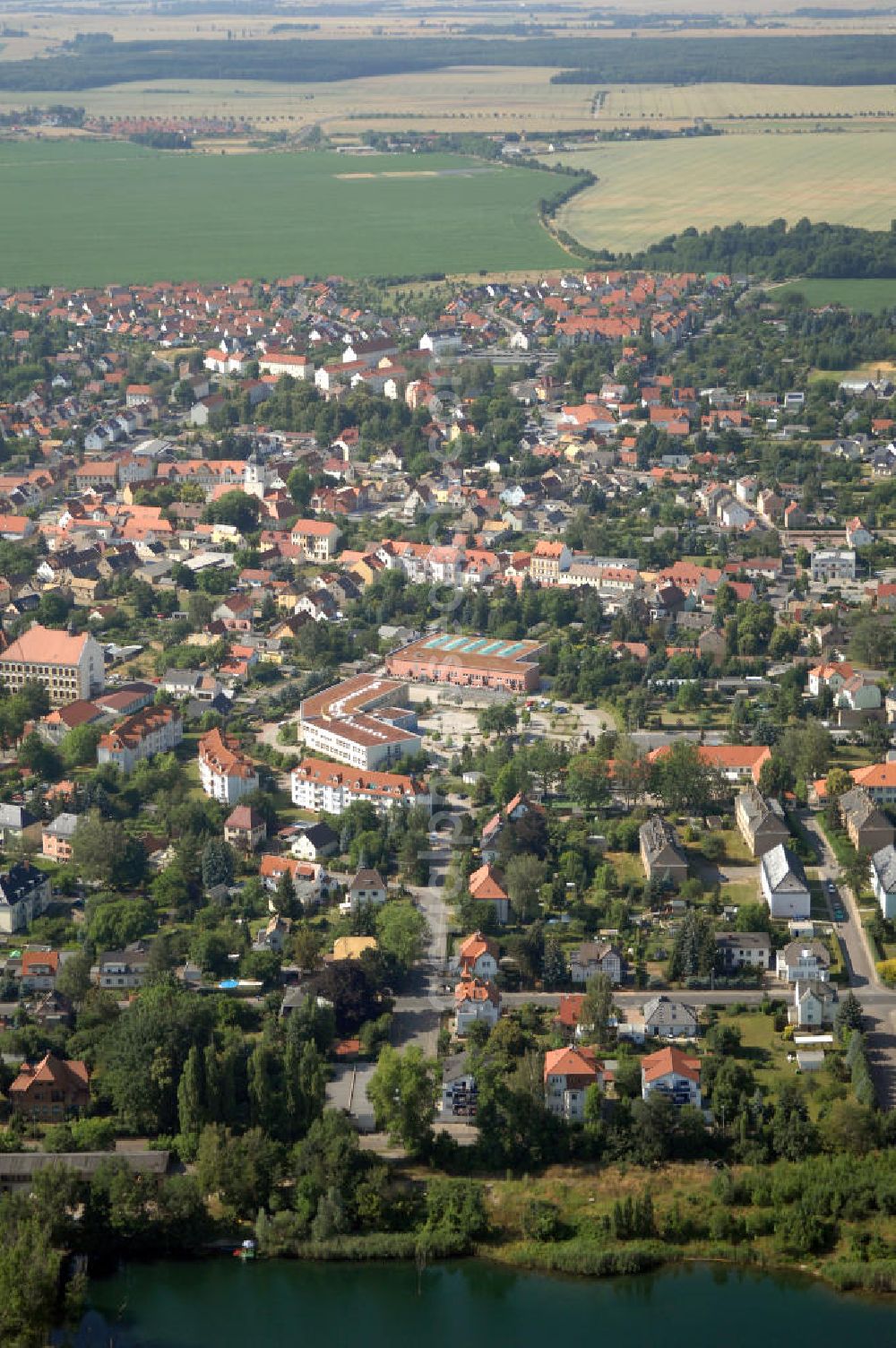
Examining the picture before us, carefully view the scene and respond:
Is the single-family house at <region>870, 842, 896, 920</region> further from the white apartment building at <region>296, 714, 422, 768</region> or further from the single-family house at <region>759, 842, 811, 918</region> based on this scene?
the white apartment building at <region>296, 714, 422, 768</region>

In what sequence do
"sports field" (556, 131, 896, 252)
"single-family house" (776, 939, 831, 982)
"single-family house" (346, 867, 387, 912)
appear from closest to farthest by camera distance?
"single-family house" (776, 939, 831, 982) → "single-family house" (346, 867, 387, 912) → "sports field" (556, 131, 896, 252)

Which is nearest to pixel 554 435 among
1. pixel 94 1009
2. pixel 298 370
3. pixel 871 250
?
pixel 298 370

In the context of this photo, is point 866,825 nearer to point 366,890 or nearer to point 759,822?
point 759,822

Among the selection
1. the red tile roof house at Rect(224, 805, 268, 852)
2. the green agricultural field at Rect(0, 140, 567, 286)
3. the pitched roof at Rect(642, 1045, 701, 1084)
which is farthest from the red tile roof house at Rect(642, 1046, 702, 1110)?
the green agricultural field at Rect(0, 140, 567, 286)

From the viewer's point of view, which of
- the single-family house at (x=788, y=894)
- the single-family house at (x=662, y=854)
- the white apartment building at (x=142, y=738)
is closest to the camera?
the single-family house at (x=788, y=894)

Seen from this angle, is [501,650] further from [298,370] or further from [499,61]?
[499,61]

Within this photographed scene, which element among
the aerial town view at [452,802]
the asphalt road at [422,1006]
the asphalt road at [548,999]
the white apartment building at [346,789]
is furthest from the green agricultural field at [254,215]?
the asphalt road at [548,999]

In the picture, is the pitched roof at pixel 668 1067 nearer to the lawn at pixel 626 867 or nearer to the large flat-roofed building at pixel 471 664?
the lawn at pixel 626 867
